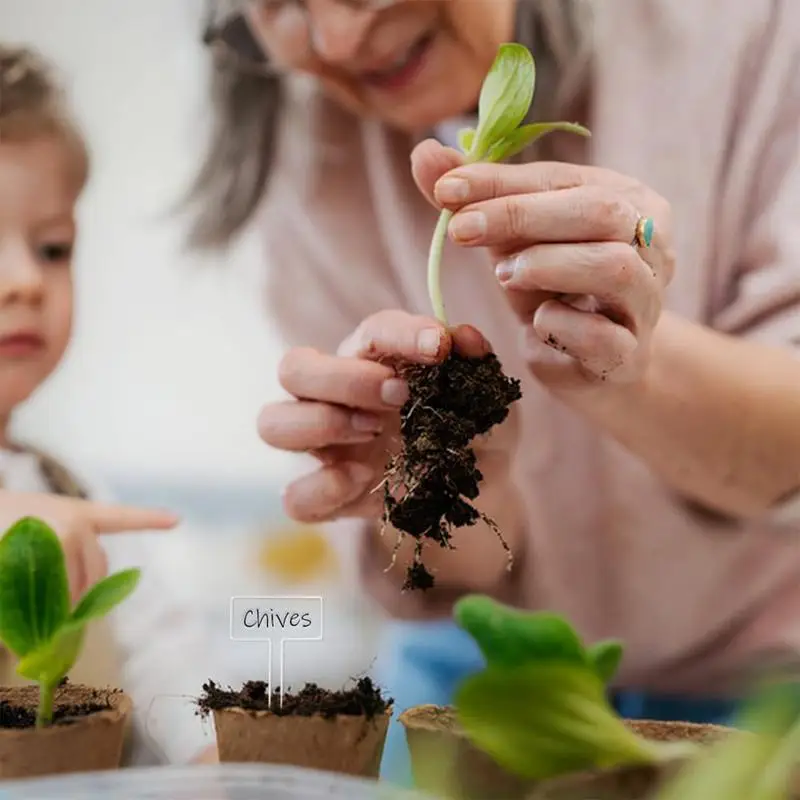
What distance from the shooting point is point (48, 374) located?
1174 mm

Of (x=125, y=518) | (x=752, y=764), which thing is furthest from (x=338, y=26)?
(x=752, y=764)

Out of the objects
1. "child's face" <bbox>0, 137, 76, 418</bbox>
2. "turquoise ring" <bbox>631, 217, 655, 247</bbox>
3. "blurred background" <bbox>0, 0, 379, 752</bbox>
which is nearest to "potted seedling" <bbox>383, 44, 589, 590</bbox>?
"turquoise ring" <bbox>631, 217, 655, 247</bbox>

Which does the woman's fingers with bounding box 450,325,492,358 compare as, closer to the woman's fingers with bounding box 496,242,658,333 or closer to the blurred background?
the woman's fingers with bounding box 496,242,658,333

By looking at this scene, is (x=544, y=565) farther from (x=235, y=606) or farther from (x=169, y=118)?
(x=169, y=118)

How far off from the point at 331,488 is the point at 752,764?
1.84 feet

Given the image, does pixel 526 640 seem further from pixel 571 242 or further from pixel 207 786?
pixel 571 242

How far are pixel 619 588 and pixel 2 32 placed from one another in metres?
1.15

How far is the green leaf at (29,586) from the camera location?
600 millimetres

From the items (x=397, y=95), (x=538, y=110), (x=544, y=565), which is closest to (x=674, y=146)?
(x=538, y=110)

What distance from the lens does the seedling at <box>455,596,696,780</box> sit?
0.43m

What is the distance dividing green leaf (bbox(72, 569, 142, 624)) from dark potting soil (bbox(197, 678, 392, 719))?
5.1 inches

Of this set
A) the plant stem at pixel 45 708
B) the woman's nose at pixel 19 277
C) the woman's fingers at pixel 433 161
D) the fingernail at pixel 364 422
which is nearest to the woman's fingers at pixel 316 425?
the fingernail at pixel 364 422

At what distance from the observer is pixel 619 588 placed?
40.1 inches

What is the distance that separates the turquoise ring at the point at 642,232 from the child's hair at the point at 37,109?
2.63 feet
